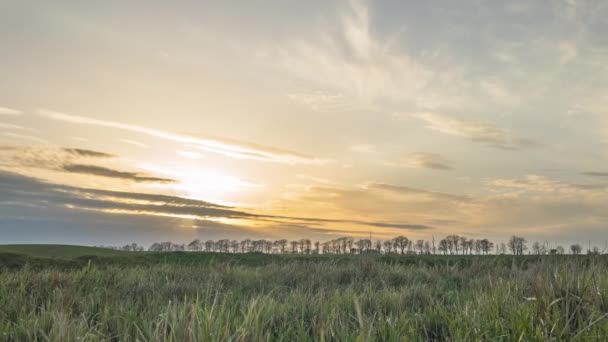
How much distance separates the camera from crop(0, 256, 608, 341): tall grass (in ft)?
11.2

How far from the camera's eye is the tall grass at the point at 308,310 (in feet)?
11.2

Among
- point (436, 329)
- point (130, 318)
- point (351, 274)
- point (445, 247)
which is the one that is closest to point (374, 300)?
point (436, 329)

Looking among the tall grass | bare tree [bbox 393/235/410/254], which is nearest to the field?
the tall grass

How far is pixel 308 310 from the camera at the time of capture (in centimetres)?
503

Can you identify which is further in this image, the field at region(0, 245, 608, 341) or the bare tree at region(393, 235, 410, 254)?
the bare tree at region(393, 235, 410, 254)

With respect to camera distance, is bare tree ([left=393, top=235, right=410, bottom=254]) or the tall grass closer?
the tall grass

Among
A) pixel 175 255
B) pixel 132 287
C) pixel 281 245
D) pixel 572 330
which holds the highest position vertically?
pixel 572 330

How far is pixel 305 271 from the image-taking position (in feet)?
32.4

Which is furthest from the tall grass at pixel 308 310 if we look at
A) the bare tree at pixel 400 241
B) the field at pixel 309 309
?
the bare tree at pixel 400 241

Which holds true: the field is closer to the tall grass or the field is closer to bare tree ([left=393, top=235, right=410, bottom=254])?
the tall grass

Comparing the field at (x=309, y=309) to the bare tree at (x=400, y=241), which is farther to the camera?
the bare tree at (x=400, y=241)

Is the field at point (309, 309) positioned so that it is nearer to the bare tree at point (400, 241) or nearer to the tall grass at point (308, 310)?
the tall grass at point (308, 310)

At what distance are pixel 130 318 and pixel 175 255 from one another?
85.2 feet

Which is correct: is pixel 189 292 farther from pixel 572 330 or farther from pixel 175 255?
pixel 175 255
